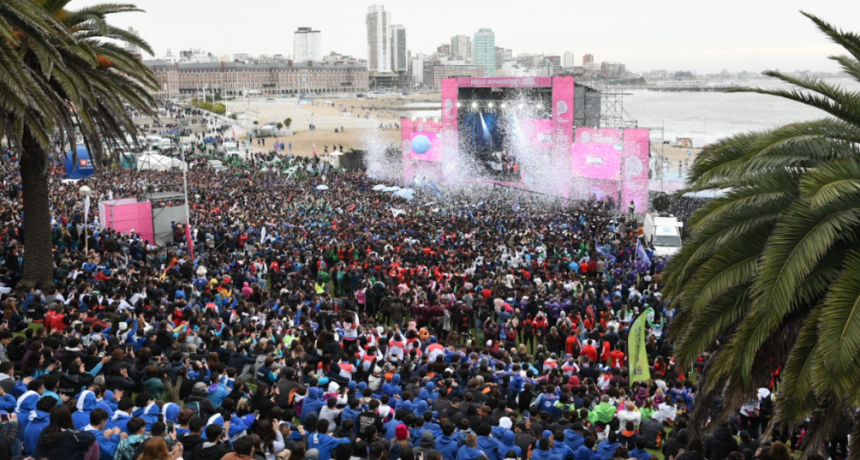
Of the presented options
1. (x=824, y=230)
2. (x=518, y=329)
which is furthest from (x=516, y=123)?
(x=824, y=230)

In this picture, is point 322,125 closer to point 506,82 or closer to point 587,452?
point 506,82

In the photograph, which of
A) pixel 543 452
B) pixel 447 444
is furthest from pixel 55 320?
pixel 543 452

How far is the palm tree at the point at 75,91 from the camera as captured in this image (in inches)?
542

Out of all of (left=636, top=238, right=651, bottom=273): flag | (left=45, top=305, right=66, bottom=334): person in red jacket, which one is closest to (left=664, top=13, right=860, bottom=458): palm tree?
(left=45, top=305, right=66, bottom=334): person in red jacket

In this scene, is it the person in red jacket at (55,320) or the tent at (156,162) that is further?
the tent at (156,162)

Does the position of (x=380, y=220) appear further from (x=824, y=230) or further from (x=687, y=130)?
(x=687, y=130)

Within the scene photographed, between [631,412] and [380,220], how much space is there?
2035 centimetres

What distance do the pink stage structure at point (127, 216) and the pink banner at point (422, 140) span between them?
76.7ft

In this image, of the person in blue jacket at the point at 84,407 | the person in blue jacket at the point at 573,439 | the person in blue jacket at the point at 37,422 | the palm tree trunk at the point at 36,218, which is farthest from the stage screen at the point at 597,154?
the person in blue jacket at the point at 37,422

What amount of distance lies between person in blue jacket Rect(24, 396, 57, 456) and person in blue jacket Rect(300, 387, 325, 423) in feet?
9.79

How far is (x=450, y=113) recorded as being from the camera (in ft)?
149

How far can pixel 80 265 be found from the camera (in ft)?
58.0

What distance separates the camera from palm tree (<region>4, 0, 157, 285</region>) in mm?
13773

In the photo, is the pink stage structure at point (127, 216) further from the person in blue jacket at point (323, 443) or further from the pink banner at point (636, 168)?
the pink banner at point (636, 168)
